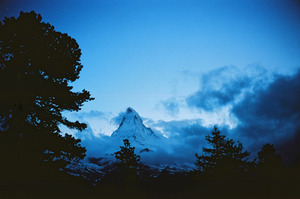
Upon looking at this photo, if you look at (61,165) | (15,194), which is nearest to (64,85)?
(61,165)

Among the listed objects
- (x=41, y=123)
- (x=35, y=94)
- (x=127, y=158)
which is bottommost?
(x=41, y=123)

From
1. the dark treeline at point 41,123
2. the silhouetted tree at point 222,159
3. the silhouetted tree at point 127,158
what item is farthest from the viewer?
the silhouetted tree at point 127,158

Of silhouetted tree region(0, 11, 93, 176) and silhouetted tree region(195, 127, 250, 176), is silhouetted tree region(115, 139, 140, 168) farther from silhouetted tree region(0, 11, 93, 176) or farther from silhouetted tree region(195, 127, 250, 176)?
silhouetted tree region(0, 11, 93, 176)

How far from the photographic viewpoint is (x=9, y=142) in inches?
307

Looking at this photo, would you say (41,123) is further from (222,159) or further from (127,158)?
(127,158)

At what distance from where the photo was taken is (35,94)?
29.1 feet

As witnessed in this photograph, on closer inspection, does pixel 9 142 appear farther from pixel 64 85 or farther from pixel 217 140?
pixel 217 140

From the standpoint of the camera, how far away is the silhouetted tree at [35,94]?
324 inches

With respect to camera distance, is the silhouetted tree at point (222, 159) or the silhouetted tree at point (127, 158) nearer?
the silhouetted tree at point (222, 159)

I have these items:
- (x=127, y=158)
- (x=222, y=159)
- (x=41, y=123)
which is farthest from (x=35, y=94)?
(x=127, y=158)

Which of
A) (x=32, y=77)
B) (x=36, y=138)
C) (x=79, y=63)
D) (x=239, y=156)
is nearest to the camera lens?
(x=36, y=138)

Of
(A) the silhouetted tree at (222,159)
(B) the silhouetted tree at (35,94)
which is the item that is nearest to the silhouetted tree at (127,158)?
(A) the silhouetted tree at (222,159)

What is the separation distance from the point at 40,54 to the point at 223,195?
13.5 metres

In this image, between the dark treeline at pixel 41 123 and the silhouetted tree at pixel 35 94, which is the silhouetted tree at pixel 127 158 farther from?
the silhouetted tree at pixel 35 94
